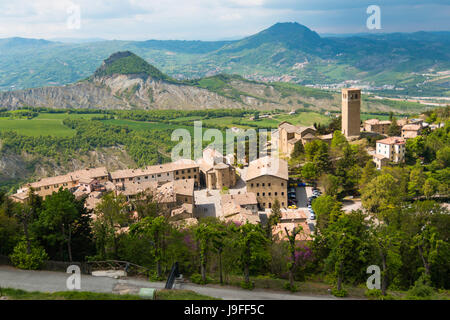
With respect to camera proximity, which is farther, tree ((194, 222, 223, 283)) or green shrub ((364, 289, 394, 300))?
tree ((194, 222, 223, 283))

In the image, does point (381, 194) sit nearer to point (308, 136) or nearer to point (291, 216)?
point (291, 216)

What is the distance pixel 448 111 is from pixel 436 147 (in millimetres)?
18741

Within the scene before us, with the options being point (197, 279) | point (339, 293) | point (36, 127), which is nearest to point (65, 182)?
point (197, 279)

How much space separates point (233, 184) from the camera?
48750mm

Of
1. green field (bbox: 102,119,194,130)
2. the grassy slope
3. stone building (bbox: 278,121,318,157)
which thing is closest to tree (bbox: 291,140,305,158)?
stone building (bbox: 278,121,318,157)

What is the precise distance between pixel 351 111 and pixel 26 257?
155 ft

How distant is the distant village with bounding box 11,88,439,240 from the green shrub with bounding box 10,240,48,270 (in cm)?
1259

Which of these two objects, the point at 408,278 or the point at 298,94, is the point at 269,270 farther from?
the point at 298,94

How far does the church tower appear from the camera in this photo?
55.9 metres

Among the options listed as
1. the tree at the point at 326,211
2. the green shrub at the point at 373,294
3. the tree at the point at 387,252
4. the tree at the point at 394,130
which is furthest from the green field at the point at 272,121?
the green shrub at the point at 373,294

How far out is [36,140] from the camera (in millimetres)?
95500

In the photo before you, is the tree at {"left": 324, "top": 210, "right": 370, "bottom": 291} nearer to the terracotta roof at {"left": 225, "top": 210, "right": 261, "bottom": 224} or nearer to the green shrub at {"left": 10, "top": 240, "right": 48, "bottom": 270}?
the terracotta roof at {"left": 225, "top": 210, "right": 261, "bottom": 224}

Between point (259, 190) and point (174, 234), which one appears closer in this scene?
point (174, 234)
